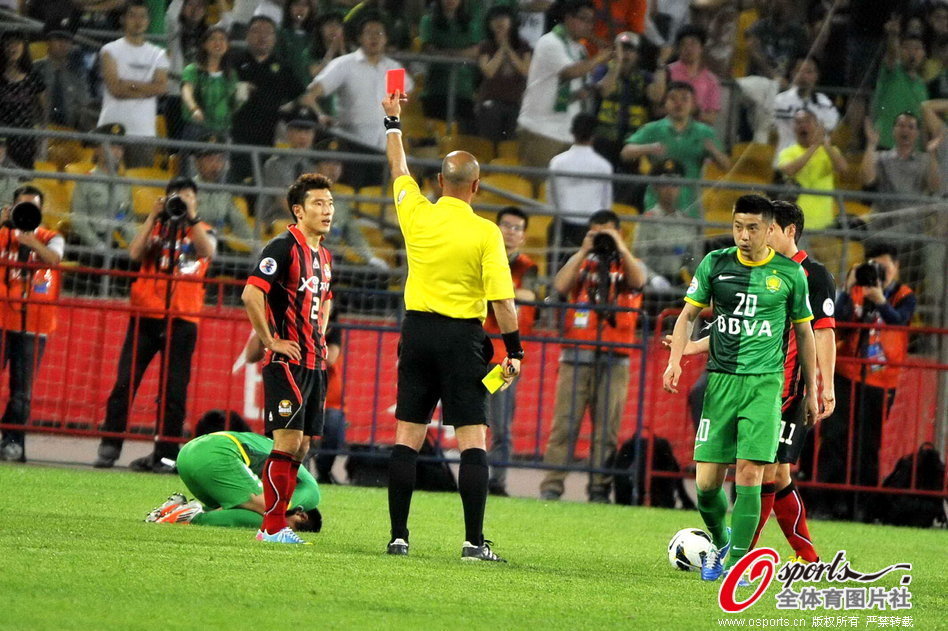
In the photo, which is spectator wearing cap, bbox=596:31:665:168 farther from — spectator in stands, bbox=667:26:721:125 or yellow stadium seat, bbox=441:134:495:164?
yellow stadium seat, bbox=441:134:495:164

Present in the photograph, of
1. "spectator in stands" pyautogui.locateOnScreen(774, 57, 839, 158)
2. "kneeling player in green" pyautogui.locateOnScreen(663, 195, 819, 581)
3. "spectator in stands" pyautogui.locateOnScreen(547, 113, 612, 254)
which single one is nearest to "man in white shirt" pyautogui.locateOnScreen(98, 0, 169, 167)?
"spectator in stands" pyautogui.locateOnScreen(547, 113, 612, 254)

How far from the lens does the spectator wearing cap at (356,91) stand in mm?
16359

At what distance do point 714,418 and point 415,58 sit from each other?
10.1 meters

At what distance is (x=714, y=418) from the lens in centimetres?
757

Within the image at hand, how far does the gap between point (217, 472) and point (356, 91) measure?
8.35 metres

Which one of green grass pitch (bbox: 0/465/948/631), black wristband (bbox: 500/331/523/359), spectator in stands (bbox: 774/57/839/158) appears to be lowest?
green grass pitch (bbox: 0/465/948/631)

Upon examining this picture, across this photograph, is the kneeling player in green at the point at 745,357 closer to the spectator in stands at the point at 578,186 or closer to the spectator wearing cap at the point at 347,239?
the spectator in stands at the point at 578,186

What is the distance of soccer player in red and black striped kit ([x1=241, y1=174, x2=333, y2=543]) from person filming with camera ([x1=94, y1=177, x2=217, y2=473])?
15.1ft

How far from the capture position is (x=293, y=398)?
812 cm

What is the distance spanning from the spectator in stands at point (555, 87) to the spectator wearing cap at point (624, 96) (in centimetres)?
21

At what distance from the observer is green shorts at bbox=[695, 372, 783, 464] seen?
291 inches

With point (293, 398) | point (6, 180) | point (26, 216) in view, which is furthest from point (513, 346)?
point (6, 180)

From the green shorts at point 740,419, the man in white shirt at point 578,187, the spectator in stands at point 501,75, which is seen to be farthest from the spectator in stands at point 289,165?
the green shorts at point 740,419

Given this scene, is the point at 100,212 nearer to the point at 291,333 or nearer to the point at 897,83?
the point at 291,333
